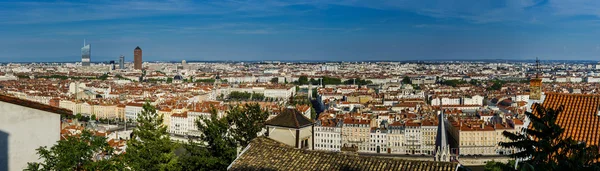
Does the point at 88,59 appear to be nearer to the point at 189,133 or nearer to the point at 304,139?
the point at 189,133

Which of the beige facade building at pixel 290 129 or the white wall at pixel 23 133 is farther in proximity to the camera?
the beige facade building at pixel 290 129

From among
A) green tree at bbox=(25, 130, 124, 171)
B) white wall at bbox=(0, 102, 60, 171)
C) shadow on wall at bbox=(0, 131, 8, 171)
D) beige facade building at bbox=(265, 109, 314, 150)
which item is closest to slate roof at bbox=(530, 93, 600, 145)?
beige facade building at bbox=(265, 109, 314, 150)

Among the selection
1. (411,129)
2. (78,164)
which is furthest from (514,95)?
(78,164)

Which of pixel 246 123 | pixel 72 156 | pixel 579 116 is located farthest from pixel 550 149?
A: pixel 246 123

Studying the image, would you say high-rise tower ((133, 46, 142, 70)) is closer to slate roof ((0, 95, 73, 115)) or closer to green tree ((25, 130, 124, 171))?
slate roof ((0, 95, 73, 115))

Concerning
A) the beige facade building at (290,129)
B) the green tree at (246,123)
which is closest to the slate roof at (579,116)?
the beige facade building at (290,129)

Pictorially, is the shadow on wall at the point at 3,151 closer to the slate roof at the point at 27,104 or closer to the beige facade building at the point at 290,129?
the slate roof at the point at 27,104
